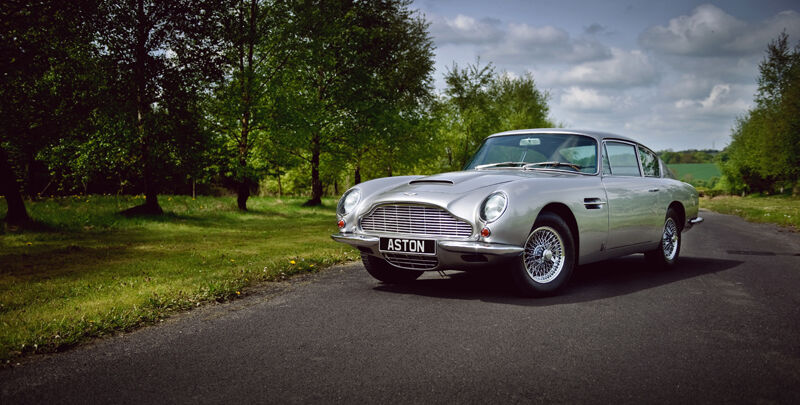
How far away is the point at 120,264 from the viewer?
312 inches

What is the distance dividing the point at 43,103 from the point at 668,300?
1158cm

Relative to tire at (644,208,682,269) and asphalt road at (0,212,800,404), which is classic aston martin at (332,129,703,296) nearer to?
tire at (644,208,682,269)

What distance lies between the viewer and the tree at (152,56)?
46.0 ft

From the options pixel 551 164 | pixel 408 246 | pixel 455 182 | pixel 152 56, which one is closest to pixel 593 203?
pixel 551 164

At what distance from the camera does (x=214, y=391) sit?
2936 millimetres

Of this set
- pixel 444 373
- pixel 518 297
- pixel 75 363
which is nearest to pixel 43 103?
pixel 75 363

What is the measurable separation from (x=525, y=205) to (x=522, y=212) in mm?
80

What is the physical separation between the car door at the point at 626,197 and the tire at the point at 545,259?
84cm

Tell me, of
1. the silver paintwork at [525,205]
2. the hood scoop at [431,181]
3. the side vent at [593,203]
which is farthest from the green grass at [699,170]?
the hood scoop at [431,181]

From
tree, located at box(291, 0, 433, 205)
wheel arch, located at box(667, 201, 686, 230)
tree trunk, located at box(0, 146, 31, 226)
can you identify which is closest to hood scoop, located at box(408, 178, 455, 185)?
wheel arch, located at box(667, 201, 686, 230)

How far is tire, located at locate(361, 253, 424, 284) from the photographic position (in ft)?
19.5

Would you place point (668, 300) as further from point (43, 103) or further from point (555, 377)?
point (43, 103)

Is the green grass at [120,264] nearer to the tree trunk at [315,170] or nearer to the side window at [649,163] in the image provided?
the side window at [649,163]

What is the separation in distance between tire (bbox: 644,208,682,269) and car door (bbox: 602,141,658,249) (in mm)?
400
